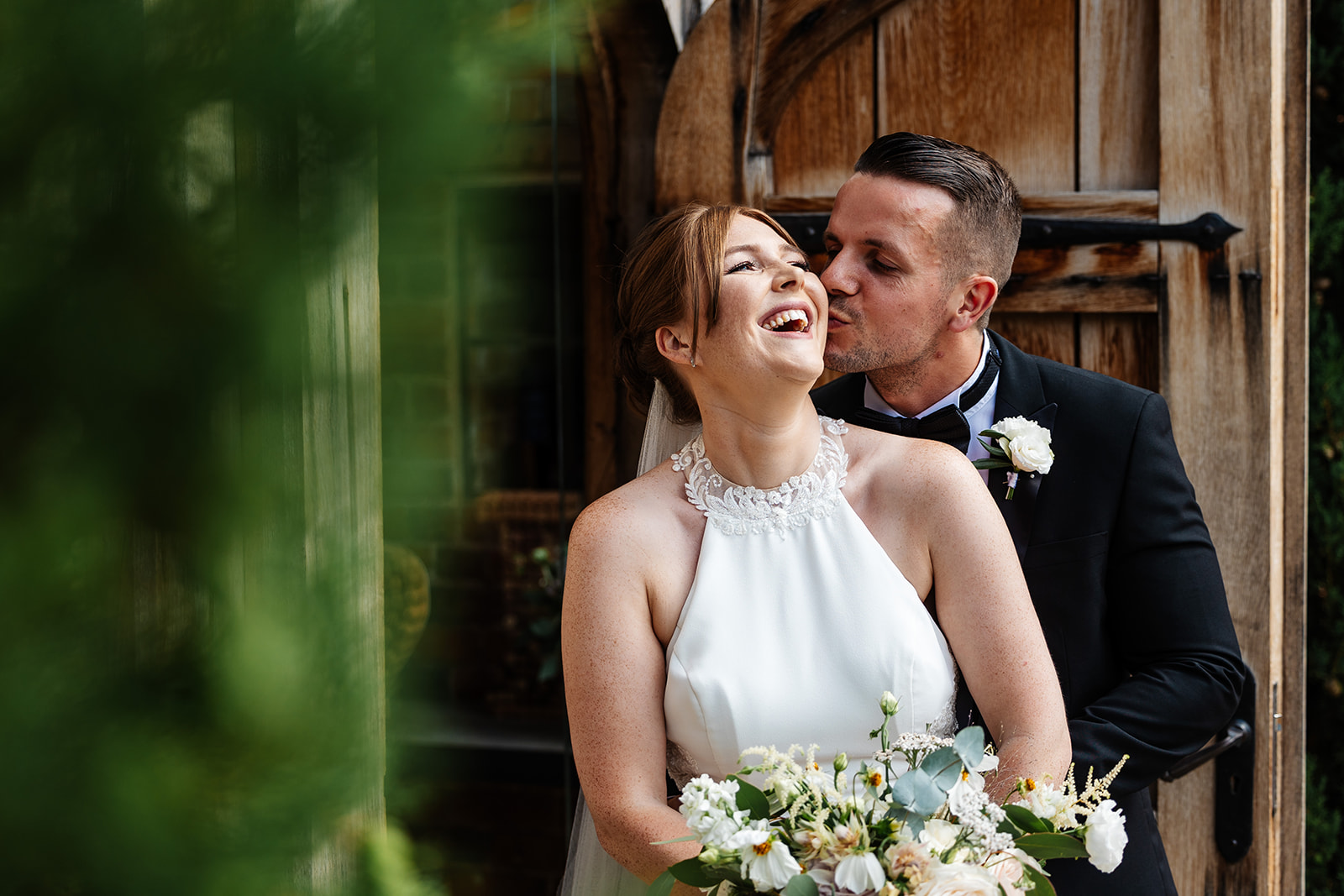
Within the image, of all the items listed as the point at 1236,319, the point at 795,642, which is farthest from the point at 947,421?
the point at 1236,319

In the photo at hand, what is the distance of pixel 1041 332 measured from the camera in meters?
2.12

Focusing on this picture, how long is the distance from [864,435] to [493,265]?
139 cm

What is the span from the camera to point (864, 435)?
1.76 meters

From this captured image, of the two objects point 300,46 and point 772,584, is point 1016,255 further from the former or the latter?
point 300,46

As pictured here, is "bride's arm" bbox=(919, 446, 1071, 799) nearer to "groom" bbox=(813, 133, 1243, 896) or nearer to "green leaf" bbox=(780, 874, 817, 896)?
"groom" bbox=(813, 133, 1243, 896)

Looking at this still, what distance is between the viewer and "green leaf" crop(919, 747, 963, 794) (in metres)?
1.12

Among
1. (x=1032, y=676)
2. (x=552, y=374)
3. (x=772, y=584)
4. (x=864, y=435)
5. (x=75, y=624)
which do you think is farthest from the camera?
(x=552, y=374)

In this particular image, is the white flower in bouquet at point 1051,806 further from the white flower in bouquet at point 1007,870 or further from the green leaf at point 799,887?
the green leaf at point 799,887

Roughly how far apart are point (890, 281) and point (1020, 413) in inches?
12.5

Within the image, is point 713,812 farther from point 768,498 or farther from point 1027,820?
point 768,498

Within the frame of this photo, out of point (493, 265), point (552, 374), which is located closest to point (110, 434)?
point (493, 265)

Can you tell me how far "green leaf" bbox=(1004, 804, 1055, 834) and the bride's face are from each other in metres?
0.67

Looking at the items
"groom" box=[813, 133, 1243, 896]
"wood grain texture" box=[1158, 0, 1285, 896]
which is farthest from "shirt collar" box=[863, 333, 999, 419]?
"wood grain texture" box=[1158, 0, 1285, 896]

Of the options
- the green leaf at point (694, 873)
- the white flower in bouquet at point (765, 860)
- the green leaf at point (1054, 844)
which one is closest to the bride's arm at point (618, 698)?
the green leaf at point (694, 873)
